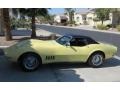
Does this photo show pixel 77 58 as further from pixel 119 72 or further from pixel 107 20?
pixel 107 20

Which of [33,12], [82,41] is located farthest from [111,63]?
[33,12]

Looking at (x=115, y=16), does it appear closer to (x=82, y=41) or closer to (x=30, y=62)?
(x=82, y=41)

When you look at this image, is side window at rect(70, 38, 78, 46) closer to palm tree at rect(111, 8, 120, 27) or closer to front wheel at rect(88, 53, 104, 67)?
front wheel at rect(88, 53, 104, 67)

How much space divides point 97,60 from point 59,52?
1.55 meters

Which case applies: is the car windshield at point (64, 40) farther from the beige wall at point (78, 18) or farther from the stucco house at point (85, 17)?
the beige wall at point (78, 18)

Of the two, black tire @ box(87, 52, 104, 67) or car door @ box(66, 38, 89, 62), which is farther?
black tire @ box(87, 52, 104, 67)

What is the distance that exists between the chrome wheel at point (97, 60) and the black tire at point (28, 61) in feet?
7.20

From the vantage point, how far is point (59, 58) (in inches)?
368

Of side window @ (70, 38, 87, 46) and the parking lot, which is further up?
side window @ (70, 38, 87, 46)

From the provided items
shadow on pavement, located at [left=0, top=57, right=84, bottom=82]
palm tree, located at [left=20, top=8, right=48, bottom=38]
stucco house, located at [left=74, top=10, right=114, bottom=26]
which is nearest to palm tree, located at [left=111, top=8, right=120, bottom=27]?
stucco house, located at [left=74, top=10, right=114, bottom=26]

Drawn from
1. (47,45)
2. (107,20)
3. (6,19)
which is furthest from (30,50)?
(107,20)

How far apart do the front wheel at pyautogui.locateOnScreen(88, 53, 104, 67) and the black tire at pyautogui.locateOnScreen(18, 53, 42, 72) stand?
2.08 m

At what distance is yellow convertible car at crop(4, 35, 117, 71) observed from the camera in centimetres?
884
